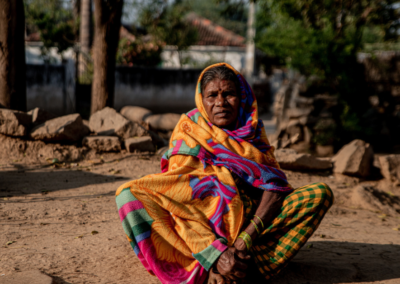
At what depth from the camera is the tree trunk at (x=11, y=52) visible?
6.02 meters

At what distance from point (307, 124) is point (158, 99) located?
5611mm

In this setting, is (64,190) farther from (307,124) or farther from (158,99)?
(158,99)

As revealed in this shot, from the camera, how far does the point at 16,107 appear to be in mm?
6258

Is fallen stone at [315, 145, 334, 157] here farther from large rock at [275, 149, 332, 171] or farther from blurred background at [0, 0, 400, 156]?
large rock at [275, 149, 332, 171]

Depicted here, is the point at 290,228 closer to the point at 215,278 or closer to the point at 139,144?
the point at 215,278

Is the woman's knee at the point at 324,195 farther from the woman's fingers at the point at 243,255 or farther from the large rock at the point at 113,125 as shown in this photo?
the large rock at the point at 113,125

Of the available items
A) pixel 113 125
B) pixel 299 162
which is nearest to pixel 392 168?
pixel 299 162

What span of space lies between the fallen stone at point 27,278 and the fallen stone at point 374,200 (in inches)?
153

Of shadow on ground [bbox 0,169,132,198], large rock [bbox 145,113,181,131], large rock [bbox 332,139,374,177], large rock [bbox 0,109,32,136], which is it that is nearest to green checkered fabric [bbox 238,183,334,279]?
shadow on ground [bbox 0,169,132,198]

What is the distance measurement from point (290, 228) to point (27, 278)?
5.21ft

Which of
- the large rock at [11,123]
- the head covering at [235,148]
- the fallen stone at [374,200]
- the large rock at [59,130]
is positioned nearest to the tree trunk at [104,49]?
the large rock at [59,130]

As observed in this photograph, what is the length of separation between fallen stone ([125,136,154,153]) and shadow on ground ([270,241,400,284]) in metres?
3.58

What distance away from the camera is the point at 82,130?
20.4ft

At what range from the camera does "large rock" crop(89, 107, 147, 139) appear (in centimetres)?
641
